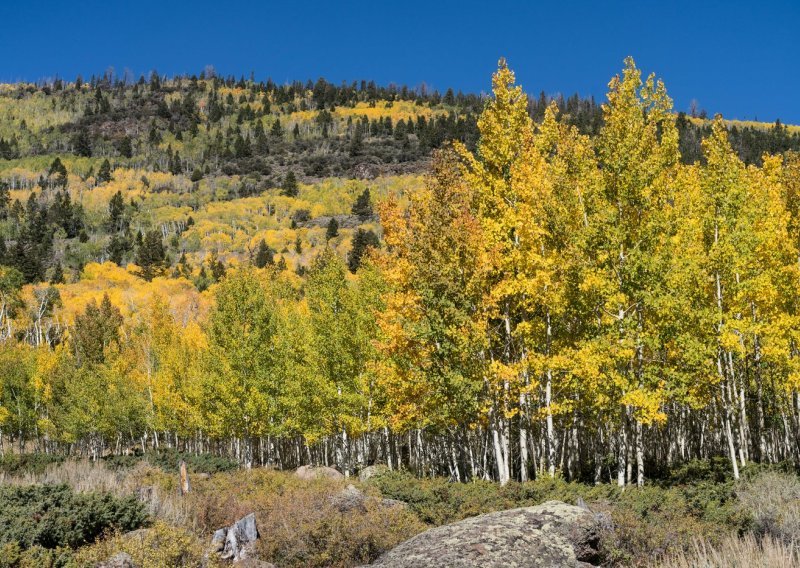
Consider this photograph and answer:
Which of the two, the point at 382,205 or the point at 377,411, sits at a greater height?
the point at 382,205

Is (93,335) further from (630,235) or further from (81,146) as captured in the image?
(81,146)

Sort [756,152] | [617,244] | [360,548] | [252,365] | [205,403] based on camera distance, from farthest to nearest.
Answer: [756,152] → [205,403] → [252,365] → [617,244] → [360,548]

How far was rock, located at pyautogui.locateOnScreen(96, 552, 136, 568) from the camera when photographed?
10.9 meters

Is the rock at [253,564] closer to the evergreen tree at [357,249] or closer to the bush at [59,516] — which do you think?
the bush at [59,516]

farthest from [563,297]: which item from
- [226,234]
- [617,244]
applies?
[226,234]

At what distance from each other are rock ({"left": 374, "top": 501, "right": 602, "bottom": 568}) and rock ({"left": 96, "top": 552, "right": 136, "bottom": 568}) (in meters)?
5.14

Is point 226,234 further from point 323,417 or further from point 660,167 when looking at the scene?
point 660,167

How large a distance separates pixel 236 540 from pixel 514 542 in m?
7.35

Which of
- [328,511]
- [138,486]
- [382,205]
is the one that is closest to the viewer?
[328,511]

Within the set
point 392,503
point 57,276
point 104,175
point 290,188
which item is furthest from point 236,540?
point 104,175

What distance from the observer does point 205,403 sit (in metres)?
34.4

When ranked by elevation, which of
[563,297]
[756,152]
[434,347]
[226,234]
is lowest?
[434,347]

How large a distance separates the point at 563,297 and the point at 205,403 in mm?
25100

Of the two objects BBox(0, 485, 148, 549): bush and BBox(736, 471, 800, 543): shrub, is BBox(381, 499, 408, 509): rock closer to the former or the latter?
BBox(0, 485, 148, 549): bush
